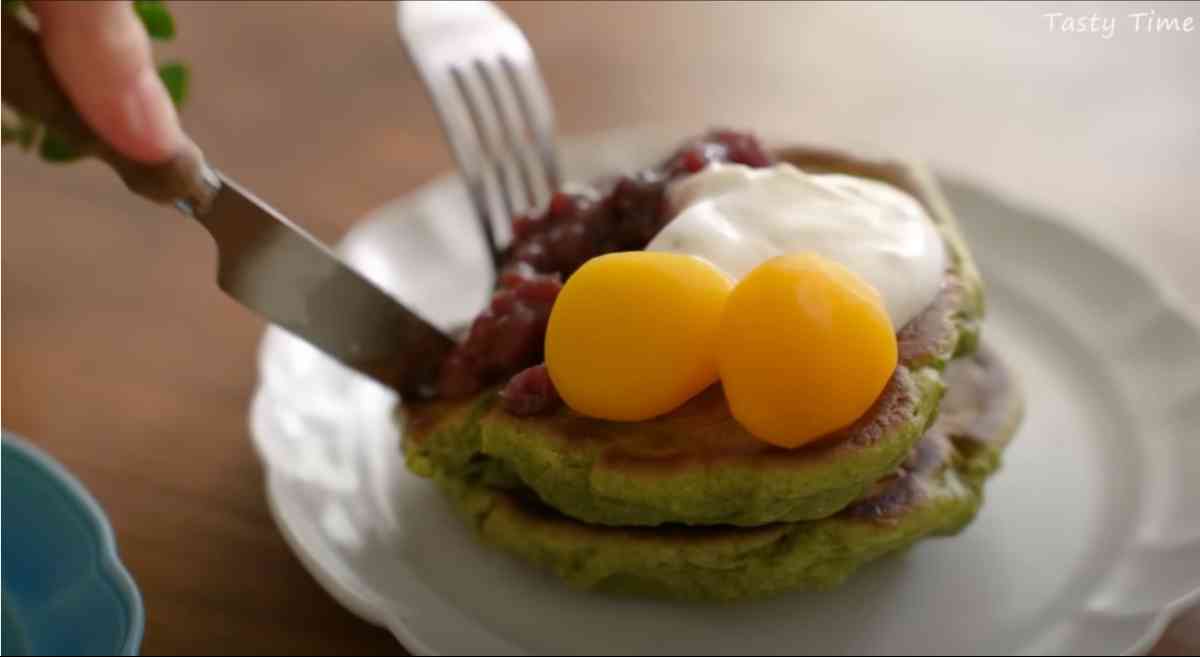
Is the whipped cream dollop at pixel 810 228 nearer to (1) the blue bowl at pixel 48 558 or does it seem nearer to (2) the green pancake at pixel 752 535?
(2) the green pancake at pixel 752 535

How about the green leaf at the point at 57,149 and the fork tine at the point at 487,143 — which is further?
the fork tine at the point at 487,143

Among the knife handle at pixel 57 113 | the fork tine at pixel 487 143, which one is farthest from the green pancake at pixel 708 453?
the fork tine at pixel 487 143

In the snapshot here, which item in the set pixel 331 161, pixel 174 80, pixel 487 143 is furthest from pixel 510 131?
pixel 174 80

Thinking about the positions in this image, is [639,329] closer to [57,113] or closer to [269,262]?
[269,262]

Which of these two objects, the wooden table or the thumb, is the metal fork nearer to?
the wooden table

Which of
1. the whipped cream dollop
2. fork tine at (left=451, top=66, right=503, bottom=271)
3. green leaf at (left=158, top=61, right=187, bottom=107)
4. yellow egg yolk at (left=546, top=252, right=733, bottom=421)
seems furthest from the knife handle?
fork tine at (left=451, top=66, right=503, bottom=271)

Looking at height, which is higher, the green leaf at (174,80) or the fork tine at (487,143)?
the green leaf at (174,80)

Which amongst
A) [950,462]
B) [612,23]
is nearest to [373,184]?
[612,23]

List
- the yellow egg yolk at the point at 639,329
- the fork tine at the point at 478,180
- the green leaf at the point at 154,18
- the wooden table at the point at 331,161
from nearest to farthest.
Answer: the yellow egg yolk at the point at 639,329 → the green leaf at the point at 154,18 → the wooden table at the point at 331,161 → the fork tine at the point at 478,180
